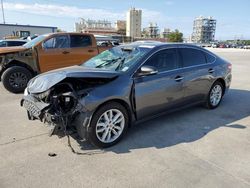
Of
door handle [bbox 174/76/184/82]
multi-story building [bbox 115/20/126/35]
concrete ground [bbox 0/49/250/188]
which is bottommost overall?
concrete ground [bbox 0/49/250/188]

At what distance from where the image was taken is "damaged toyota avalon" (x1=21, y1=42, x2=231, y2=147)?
3.32 metres

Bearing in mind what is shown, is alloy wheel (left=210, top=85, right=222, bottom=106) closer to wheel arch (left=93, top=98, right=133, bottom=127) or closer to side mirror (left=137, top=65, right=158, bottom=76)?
side mirror (left=137, top=65, right=158, bottom=76)

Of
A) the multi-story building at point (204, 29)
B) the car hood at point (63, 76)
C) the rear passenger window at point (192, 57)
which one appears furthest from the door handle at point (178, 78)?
the multi-story building at point (204, 29)

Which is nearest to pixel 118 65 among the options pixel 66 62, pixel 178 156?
pixel 178 156

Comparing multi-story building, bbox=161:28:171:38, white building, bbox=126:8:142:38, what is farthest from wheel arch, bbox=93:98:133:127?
multi-story building, bbox=161:28:171:38

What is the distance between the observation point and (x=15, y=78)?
7.19 m

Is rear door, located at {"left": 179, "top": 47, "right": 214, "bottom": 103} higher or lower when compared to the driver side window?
lower

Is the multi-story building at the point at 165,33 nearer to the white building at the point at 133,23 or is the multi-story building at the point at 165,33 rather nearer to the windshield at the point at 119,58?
the white building at the point at 133,23

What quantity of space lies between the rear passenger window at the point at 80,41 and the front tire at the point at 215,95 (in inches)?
203

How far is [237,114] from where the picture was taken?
517cm

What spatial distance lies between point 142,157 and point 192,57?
2.54m

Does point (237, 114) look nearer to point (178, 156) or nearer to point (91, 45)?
point (178, 156)

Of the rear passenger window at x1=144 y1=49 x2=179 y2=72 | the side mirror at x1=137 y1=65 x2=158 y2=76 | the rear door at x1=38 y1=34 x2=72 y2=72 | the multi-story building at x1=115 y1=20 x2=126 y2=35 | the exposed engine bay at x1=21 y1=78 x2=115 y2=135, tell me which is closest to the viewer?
the exposed engine bay at x1=21 y1=78 x2=115 y2=135

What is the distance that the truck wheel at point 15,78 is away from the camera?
7.08 metres
